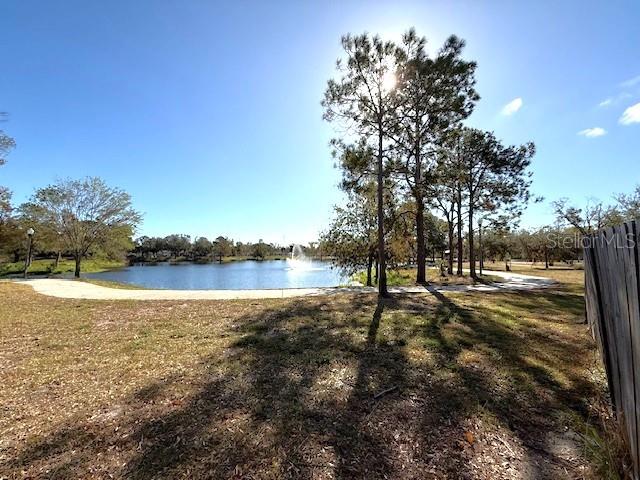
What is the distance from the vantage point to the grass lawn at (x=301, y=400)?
215 centimetres

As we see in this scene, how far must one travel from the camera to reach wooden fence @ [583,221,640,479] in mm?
1637

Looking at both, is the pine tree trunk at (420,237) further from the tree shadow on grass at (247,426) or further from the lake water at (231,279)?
the tree shadow on grass at (247,426)

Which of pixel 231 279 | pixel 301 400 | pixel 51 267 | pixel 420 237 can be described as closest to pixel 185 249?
pixel 51 267

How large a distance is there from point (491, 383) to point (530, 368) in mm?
799

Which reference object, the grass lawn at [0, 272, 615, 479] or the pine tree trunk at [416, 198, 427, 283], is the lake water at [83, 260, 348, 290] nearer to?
the pine tree trunk at [416, 198, 427, 283]

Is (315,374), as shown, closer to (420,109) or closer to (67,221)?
(420,109)

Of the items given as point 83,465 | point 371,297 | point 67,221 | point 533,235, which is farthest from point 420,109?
point 533,235

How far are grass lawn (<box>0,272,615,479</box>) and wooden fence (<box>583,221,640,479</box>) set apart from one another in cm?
34

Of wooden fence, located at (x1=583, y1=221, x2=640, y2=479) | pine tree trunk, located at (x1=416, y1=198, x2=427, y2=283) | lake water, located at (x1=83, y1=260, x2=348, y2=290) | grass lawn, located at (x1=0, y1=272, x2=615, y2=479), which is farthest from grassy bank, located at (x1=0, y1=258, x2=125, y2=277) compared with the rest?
wooden fence, located at (x1=583, y1=221, x2=640, y2=479)

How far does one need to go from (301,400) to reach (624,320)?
98.7 inches

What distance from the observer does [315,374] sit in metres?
3.56

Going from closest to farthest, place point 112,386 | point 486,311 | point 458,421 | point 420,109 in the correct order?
1. point 458,421
2. point 112,386
3. point 486,311
4. point 420,109

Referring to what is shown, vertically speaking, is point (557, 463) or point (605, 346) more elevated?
point (605, 346)

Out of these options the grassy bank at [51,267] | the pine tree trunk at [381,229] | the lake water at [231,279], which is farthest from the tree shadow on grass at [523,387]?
the grassy bank at [51,267]
